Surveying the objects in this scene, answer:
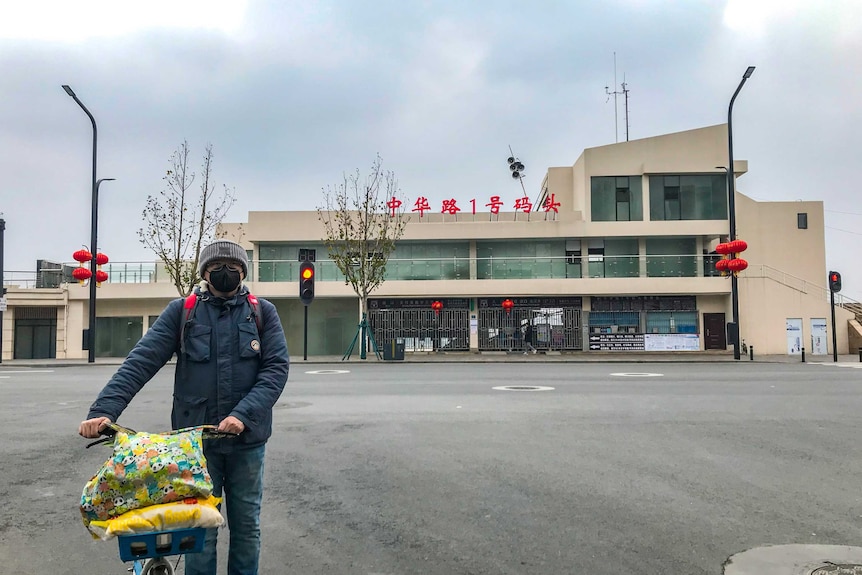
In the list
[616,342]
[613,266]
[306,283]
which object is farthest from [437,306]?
[616,342]

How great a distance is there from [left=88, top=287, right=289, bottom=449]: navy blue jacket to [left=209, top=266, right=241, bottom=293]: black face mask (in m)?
0.07

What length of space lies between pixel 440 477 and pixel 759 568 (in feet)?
9.52

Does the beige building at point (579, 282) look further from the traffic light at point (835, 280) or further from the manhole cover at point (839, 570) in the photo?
the manhole cover at point (839, 570)

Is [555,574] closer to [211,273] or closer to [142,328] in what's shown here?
[211,273]

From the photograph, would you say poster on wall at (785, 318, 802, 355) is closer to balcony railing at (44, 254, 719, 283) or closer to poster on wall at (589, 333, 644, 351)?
balcony railing at (44, 254, 719, 283)

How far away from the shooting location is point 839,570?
12.8ft

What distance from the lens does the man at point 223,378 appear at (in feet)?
10.7

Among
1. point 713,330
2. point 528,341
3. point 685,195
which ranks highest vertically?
point 685,195

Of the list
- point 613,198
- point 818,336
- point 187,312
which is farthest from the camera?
point 613,198

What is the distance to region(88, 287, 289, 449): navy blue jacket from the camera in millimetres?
3246

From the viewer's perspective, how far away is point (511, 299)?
3250 centimetres

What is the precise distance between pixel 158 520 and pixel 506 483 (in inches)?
155

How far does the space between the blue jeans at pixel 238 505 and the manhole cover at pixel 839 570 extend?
331 centimetres

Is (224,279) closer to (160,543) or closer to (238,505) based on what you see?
(238,505)
